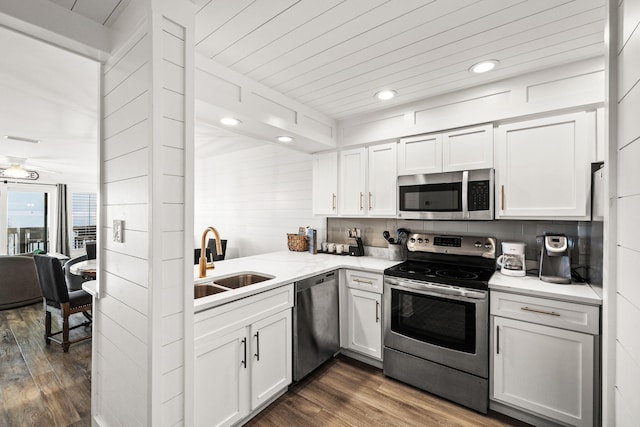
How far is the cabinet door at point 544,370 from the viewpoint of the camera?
170cm

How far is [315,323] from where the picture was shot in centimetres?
238

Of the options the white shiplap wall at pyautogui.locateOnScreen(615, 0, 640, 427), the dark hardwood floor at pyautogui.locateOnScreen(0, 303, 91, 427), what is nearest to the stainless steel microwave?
the white shiplap wall at pyautogui.locateOnScreen(615, 0, 640, 427)

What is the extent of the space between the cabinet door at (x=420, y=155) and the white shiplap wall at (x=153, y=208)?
189 centimetres

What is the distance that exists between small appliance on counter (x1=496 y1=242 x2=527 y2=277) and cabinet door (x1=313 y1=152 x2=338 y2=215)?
158 centimetres

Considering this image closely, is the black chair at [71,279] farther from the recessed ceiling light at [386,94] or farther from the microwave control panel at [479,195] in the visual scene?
the microwave control panel at [479,195]

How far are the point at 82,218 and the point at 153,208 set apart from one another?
7.92 meters

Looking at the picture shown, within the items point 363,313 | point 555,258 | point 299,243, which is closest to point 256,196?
point 299,243

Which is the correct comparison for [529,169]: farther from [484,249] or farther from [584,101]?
[484,249]

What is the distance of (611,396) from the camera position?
0.84 meters

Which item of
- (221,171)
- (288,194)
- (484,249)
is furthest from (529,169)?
(221,171)

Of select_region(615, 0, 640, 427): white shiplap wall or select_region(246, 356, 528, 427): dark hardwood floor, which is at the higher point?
select_region(615, 0, 640, 427): white shiplap wall

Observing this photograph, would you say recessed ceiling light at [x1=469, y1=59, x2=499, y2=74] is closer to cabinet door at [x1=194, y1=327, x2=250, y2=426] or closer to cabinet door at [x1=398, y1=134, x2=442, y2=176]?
cabinet door at [x1=398, y1=134, x2=442, y2=176]

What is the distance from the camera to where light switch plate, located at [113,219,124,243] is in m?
1.50

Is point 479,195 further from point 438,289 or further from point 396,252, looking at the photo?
point 396,252
